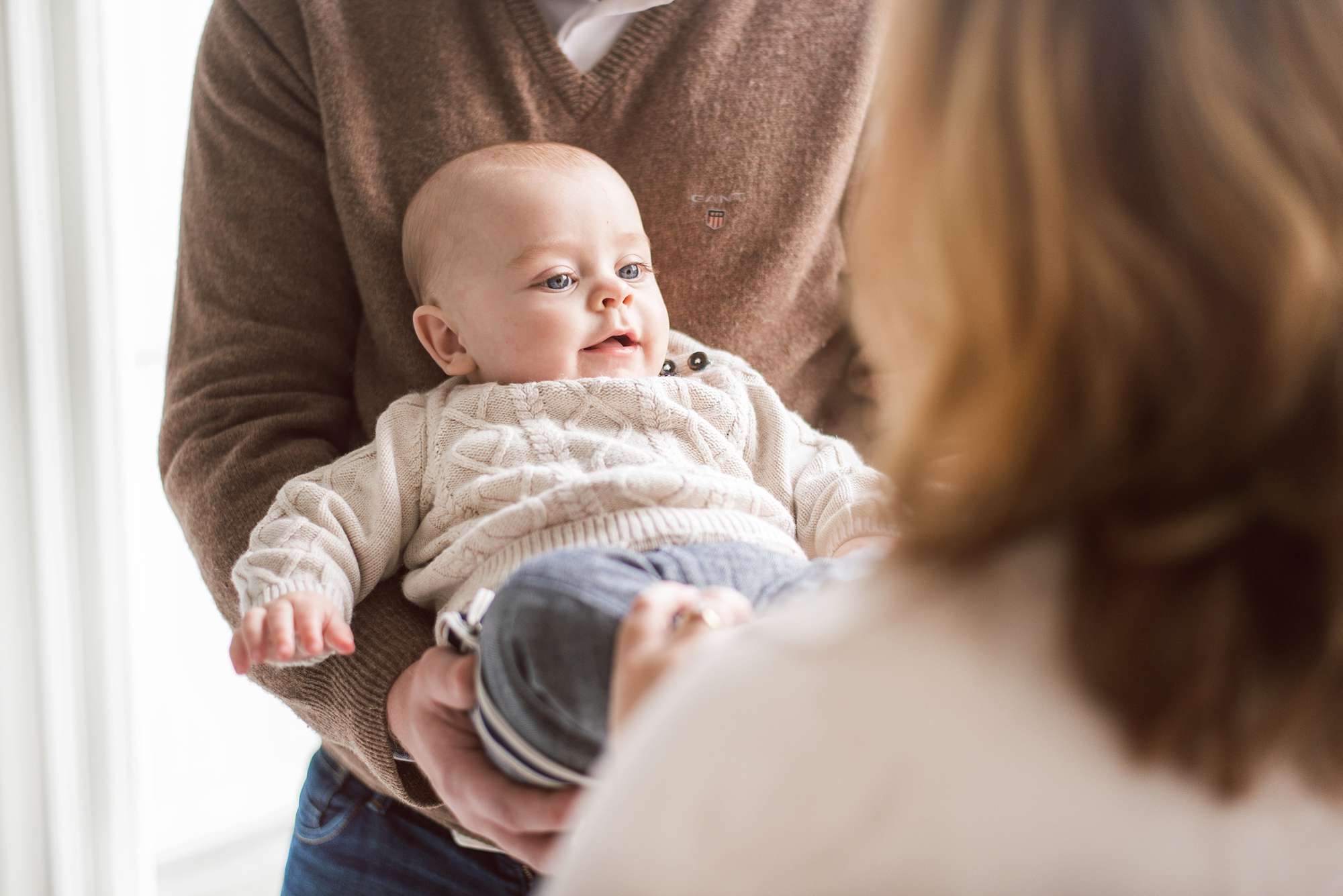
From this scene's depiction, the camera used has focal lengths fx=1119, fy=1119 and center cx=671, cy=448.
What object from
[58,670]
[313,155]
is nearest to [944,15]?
[313,155]

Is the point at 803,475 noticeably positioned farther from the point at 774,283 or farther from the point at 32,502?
the point at 32,502

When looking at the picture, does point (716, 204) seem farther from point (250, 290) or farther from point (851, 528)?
point (250, 290)

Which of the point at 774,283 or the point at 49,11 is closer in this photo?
the point at 774,283

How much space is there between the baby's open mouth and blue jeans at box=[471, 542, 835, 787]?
1.27 ft

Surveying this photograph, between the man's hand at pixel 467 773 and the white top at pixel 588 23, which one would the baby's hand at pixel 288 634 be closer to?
the man's hand at pixel 467 773

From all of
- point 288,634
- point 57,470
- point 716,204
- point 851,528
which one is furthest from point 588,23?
point 57,470

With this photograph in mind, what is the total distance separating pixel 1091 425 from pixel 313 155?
1015mm

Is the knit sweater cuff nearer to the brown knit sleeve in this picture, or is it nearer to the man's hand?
the man's hand

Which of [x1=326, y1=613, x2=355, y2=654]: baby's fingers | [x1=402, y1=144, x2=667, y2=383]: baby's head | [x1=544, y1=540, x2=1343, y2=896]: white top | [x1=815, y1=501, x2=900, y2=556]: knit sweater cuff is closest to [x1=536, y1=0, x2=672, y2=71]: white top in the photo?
[x1=402, y1=144, x2=667, y2=383]: baby's head

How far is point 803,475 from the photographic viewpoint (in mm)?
1205

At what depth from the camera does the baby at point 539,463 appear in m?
0.95

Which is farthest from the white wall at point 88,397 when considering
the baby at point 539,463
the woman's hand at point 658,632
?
the woman's hand at point 658,632

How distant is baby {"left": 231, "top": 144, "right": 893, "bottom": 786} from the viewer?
3.11ft

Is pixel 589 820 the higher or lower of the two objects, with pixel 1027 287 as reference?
lower
